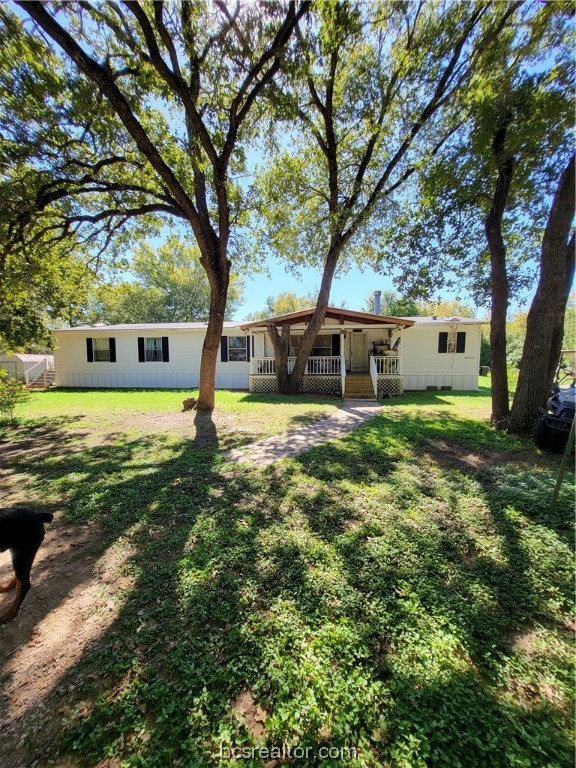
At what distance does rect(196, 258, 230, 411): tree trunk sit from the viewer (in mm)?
8359

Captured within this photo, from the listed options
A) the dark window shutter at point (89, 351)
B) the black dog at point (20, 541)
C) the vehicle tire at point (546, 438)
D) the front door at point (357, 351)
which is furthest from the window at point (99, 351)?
the vehicle tire at point (546, 438)

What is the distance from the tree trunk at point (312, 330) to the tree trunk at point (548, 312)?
6256mm

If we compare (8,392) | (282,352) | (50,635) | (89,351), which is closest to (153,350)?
(89,351)

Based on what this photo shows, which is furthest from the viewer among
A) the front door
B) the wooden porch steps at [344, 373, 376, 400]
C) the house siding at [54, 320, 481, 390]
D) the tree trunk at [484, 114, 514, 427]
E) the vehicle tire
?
the front door

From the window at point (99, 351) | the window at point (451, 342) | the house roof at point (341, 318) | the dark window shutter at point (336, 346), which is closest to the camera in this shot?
the house roof at point (341, 318)

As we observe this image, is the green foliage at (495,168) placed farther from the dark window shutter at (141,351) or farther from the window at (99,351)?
the window at (99,351)

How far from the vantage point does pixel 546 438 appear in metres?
5.25

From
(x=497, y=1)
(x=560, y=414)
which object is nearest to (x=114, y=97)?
(x=497, y=1)

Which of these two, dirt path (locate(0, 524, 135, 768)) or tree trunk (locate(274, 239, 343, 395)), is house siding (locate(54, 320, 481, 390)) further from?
dirt path (locate(0, 524, 135, 768))

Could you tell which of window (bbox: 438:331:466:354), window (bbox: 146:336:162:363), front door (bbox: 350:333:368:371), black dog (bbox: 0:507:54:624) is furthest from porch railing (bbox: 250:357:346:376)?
black dog (bbox: 0:507:54:624)

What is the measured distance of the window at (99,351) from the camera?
634 inches

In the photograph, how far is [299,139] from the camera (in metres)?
10.9

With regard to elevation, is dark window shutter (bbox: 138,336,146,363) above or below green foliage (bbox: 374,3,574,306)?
below
